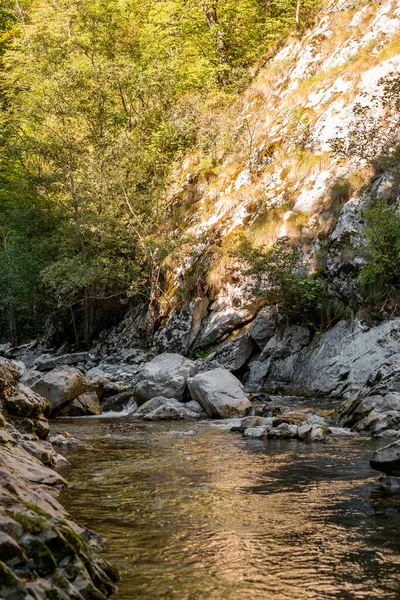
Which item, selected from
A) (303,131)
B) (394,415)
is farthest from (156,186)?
(394,415)

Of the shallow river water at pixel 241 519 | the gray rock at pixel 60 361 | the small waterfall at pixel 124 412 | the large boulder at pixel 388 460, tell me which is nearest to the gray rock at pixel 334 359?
the small waterfall at pixel 124 412

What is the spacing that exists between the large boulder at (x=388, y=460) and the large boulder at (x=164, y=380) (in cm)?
783

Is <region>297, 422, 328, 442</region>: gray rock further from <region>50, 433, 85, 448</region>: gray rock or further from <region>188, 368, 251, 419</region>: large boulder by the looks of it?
<region>50, 433, 85, 448</region>: gray rock

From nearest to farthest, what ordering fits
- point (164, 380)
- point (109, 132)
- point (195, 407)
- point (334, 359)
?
1. point (195, 407)
2. point (334, 359)
3. point (164, 380)
4. point (109, 132)

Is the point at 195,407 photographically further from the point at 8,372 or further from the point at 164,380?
the point at 8,372

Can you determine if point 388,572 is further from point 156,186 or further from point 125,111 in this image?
point 125,111

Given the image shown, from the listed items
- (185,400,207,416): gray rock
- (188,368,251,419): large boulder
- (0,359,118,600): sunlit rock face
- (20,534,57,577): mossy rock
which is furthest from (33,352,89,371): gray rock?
(20,534,57,577): mossy rock

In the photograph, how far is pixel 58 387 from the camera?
13.2 metres

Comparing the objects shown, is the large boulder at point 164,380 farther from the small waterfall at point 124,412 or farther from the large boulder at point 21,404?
the large boulder at point 21,404

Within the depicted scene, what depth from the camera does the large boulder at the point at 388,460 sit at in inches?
249

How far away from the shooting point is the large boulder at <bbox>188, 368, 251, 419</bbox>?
1210 cm

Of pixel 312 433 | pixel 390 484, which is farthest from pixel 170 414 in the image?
pixel 390 484

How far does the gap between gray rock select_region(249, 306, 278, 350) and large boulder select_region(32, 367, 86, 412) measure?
5.27m

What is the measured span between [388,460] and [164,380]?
27.4 feet
